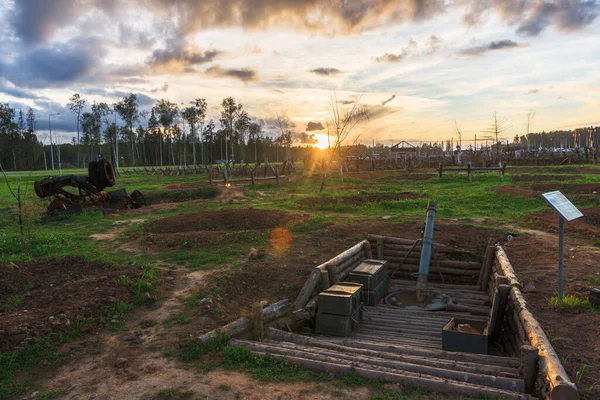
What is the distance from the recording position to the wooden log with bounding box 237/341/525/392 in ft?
14.4

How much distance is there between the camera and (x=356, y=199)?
60.0ft

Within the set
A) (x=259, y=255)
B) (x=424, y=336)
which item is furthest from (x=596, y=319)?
(x=259, y=255)

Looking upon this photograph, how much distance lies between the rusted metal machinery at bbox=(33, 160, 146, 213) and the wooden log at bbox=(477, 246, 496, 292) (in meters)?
15.2

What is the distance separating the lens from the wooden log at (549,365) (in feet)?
12.2

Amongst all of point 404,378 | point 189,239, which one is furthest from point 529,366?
point 189,239

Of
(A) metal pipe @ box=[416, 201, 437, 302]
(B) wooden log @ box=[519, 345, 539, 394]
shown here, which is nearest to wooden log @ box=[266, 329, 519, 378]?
(B) wooden log @ box=[519, 345, 539, 394]

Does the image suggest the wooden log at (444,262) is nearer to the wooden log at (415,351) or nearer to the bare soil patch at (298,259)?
the bare soil patch at (298,259)

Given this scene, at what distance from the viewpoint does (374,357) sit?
5.18 metres

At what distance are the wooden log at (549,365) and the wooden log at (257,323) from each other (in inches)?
140

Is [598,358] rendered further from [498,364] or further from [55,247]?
[55,247]

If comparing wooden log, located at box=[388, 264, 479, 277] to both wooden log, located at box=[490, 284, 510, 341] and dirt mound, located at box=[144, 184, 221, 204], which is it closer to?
wooden log, located at box=[490, 284, 510, 341]

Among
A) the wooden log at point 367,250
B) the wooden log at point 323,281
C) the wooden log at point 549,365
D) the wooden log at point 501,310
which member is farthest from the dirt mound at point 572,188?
the wooden log at point 549,365

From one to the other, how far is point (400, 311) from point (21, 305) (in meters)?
6.75

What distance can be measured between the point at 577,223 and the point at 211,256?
425 inches
